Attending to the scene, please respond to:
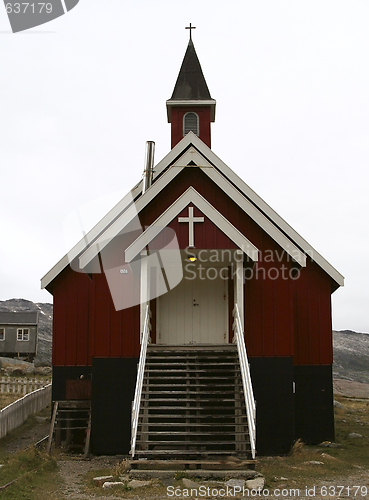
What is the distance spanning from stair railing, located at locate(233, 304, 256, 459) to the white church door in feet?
3.53

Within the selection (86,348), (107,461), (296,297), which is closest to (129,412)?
(107,461)

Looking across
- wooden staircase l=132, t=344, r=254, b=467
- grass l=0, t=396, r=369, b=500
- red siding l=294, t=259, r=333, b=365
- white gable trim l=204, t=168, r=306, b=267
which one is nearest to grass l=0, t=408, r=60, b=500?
grass l=0, t=396, r=369, b=500

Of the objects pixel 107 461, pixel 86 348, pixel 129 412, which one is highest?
pixel 86 348

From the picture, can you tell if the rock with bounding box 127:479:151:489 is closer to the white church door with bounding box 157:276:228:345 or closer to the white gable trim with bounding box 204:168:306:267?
the white church door with bounding box 157:276:228:345

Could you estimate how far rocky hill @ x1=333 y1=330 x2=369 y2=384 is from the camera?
4903 cm

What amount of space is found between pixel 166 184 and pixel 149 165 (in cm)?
202

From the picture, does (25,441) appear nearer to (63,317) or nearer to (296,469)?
(63,317)

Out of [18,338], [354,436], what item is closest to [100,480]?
[354,436]

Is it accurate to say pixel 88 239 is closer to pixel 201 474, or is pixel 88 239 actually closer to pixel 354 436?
pixel 201 474

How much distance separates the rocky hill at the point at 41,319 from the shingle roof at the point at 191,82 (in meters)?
37.6

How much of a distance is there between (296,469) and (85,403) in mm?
5792

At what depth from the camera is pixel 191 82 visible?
64.3ft

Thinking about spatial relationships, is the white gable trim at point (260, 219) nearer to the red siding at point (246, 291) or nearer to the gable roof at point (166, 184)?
the gable roof at point (166, 184)

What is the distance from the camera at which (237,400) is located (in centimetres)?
1133
